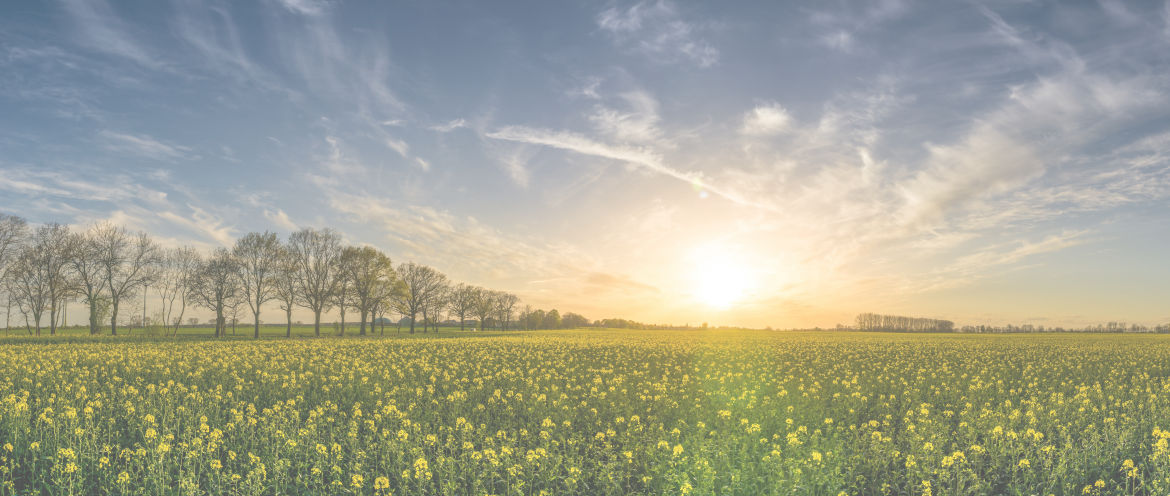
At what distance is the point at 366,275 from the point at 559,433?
60.2 meters

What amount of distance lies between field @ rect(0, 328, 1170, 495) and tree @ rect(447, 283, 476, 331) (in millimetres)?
76034

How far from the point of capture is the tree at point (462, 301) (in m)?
98.2

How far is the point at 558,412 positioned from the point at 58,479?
28.6 ft

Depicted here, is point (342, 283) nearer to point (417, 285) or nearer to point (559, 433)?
point (417, 285)

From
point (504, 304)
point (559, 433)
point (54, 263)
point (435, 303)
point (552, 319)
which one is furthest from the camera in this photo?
point (552, 319)

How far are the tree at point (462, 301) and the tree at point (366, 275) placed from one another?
2940cm

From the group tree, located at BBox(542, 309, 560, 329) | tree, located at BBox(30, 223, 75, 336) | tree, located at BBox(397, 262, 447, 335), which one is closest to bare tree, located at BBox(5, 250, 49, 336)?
tree, located at BBox(30, 223, 75, 336)

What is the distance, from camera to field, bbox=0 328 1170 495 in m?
8.12

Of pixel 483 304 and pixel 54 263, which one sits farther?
pixel 483 304

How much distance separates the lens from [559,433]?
11.4 meters

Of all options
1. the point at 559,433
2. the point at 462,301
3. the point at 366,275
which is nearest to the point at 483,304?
the point at 462,301

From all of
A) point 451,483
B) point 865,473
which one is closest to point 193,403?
point 451,483

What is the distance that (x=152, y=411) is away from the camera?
1238 centimetres

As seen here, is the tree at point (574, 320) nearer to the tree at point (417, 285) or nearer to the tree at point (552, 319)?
the tree at point (552, 319)
